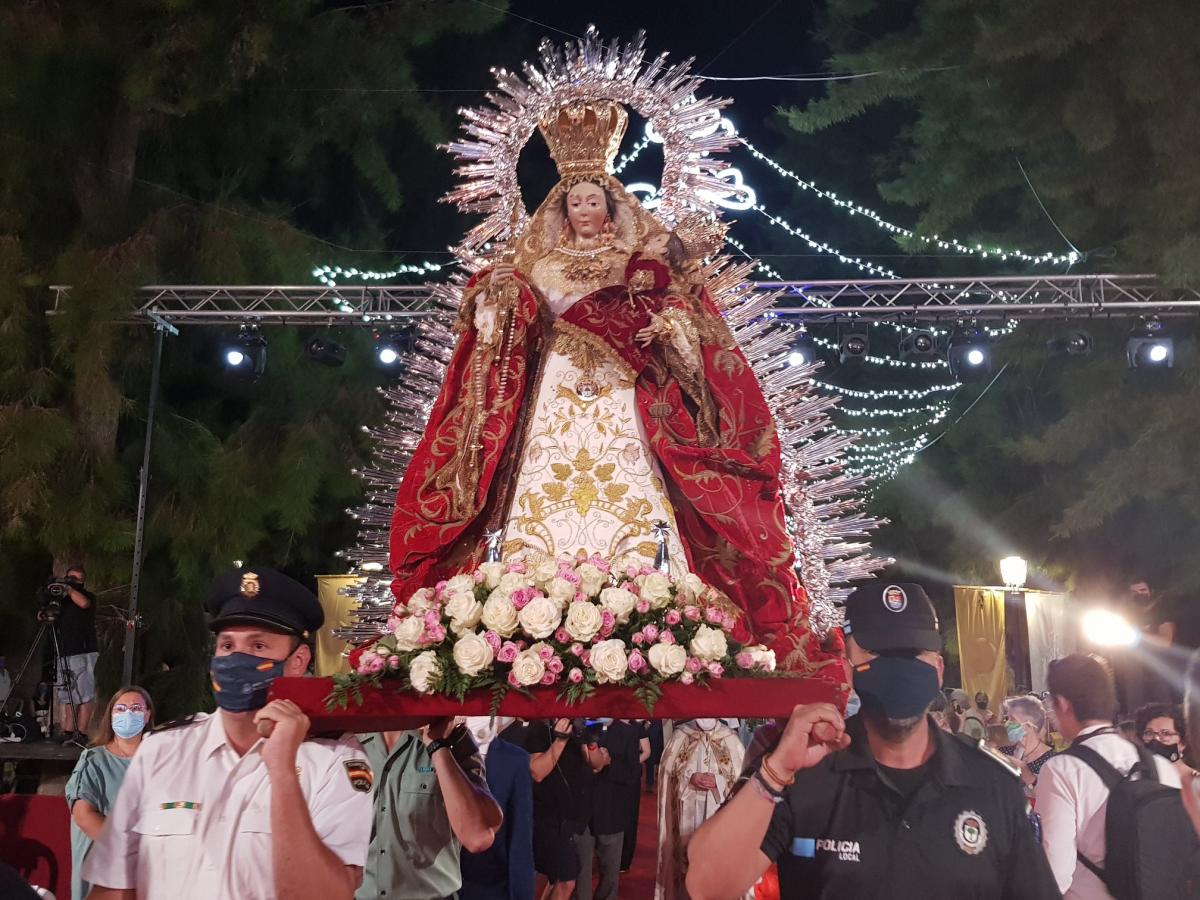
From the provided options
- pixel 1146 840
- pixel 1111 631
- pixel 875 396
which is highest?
pixel 875 396

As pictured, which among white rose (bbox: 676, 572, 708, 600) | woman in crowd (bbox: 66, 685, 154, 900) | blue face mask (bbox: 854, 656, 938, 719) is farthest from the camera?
woman in crowd (bbox: 66, 685, 154, 900)

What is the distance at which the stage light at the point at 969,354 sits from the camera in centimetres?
980

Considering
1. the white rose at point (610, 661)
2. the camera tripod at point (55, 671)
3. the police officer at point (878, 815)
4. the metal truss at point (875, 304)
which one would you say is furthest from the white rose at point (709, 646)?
the camera tripod at point (55, 671)

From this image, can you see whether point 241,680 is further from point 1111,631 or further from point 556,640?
point 1111,631

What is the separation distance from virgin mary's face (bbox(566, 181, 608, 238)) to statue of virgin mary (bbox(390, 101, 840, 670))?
1cm

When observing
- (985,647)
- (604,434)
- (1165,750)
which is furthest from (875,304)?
(1165,750)

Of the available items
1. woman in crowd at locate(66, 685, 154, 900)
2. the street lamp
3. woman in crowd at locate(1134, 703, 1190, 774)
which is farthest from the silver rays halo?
the street lamp

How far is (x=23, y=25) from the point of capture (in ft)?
33.6

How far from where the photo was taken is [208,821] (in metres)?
2.26

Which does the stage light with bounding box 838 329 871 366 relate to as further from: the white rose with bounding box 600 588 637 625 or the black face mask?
the white rose with bounding box 600 588 637 625

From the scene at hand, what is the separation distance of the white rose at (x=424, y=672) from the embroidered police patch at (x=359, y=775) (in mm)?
585

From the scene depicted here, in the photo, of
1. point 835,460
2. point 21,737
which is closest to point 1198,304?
point 835,460

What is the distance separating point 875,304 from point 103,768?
709 cm

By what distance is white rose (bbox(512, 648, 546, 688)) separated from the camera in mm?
2965
